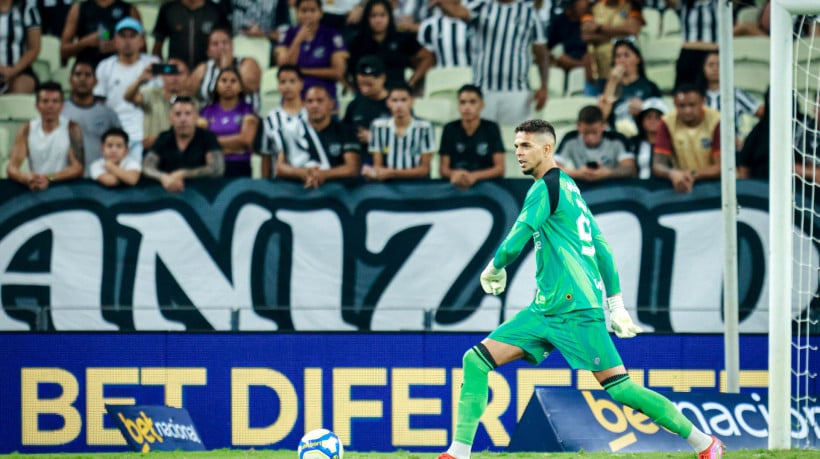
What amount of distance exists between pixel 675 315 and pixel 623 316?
296 inches

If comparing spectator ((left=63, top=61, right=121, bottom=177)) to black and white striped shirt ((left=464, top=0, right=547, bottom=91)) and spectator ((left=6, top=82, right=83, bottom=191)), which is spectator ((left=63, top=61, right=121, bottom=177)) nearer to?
spectator ((left=6, top=82, right=83, bottom=191))

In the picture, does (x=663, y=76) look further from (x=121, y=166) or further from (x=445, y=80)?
(x=121, y=166)

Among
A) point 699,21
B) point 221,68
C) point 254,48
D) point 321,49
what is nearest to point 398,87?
point 321,49

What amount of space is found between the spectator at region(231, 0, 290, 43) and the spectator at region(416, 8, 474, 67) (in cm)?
189

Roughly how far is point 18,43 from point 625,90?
8.14 metres

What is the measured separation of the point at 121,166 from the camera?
14.8 m

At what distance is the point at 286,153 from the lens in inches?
592

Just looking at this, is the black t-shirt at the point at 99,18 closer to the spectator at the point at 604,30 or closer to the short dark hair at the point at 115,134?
the short dark hair at the point at 115,134

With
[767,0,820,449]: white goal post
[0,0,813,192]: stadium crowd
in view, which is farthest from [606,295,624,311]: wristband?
[0,0,813,192]: stadium crowd

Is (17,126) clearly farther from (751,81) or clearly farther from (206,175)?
(751,81)

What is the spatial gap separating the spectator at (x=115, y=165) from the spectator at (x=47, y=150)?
30 centimetres

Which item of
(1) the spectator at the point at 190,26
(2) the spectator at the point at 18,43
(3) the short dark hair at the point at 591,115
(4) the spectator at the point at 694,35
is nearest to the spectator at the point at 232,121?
(1) the spectator at the point at 190,26

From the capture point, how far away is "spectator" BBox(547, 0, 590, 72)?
15570 millimetres

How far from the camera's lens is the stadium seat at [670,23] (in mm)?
15609
